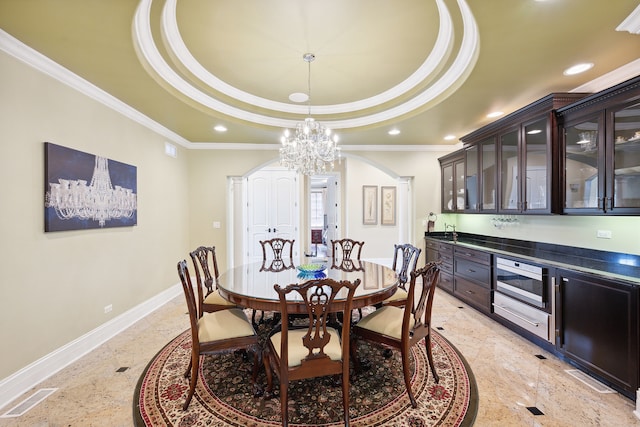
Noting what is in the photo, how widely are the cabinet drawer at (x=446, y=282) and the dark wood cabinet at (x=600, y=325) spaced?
1.84 meters

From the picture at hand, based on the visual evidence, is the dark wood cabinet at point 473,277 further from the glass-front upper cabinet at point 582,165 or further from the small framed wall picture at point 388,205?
the small framed wall picture at point 388,205

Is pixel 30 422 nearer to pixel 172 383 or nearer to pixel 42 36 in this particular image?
pixel 172 383

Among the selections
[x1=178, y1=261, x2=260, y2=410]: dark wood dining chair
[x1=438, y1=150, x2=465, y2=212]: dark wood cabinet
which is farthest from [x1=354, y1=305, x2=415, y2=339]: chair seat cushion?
[x1=438, y1=150, x2=465, y2=212]: dark wood cabinet

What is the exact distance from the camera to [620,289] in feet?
6.70

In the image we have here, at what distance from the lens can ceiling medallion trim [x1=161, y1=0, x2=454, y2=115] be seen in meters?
2.24

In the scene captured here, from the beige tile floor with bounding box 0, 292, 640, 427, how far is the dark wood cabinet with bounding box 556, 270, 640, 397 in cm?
17

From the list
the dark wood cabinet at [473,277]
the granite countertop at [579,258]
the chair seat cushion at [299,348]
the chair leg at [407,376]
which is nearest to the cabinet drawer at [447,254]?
the dark wood cabinet at [473,277]

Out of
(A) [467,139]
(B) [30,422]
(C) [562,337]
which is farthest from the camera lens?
(A) [467,139]

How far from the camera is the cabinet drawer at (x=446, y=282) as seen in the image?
439 centimetres

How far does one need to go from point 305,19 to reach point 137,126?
2700 mm

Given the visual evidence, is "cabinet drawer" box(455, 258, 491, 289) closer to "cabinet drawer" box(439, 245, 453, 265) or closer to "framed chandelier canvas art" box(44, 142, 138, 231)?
"cabinet drawer" box(439, 245, 453, 265)

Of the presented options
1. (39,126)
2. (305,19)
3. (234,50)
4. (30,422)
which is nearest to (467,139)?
(305,19)

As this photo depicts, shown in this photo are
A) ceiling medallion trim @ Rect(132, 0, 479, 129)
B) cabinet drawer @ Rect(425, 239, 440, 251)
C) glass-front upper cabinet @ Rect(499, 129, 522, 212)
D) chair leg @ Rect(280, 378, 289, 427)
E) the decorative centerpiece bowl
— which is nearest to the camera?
chair leg @ Rect(280, 378, 289, 427)

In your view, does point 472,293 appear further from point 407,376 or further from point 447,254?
point 407,376
